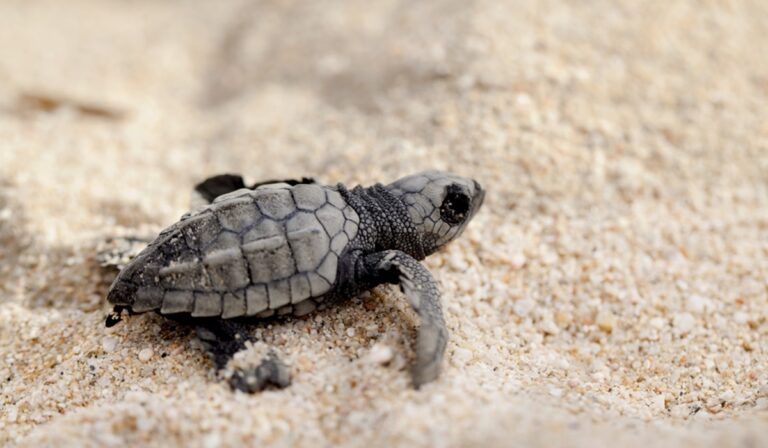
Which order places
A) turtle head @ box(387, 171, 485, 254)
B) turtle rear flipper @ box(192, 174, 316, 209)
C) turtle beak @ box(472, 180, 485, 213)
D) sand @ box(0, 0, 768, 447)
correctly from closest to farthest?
sand @ box(0, 0, 768, 447), turtle head @ box(387, 171, 485, 254), turtle beak @ box(472, 180, 485, 213), turtle rear flipper @ box(192, 174, 316, 209)

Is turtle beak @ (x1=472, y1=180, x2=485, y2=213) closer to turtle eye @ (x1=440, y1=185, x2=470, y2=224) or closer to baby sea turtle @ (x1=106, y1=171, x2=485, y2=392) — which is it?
turtle eye @ (x1=440, y1=185, x2=470, y2=224)

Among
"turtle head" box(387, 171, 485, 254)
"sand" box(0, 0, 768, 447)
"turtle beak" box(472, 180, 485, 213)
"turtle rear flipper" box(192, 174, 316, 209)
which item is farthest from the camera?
"turtle rear flipper" box(192, 174, 316, 209)

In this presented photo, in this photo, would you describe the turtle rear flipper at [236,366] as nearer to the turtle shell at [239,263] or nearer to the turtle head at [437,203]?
the turtle shell at [239,263]

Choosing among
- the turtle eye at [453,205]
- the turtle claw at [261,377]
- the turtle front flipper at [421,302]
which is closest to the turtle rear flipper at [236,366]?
the turtle claw at [261,377]

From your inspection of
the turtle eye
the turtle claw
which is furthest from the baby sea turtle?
the turtle eye

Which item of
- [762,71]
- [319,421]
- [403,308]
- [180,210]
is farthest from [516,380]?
[762,71]

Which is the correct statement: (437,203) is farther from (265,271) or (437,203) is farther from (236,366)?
(236,366)

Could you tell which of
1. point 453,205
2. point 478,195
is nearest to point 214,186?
point 453,205
